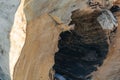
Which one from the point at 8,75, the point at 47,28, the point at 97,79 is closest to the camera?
the point at 47,28

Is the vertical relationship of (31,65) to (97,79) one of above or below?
above

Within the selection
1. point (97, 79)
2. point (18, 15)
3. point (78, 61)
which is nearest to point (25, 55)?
point (18, 15)

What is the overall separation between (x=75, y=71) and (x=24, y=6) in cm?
65

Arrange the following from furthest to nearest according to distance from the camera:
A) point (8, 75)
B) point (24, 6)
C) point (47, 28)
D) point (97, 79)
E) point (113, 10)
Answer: point (97, 79) < point (113, 10) < point (8, 75) < point (47, 28) < point (24, 6)

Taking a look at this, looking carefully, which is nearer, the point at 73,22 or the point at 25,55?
the point at 25,55

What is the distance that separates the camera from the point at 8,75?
1965 millimetres

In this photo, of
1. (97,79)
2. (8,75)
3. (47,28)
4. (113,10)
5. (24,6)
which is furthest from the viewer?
(97,79)

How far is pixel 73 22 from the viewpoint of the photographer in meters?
1.97

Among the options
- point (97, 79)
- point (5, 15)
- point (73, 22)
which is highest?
point (5, 15)

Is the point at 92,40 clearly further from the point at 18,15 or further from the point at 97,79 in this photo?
the point at 18,15

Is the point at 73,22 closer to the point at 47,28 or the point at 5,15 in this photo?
the point at 47,28

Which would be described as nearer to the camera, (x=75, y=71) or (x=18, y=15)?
(x=18, y=15)

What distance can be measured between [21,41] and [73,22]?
0.33 metres

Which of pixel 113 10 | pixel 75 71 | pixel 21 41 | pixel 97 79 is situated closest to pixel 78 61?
pixel 75 71
